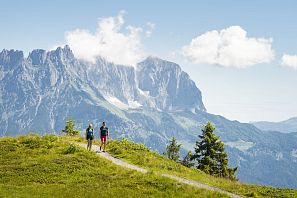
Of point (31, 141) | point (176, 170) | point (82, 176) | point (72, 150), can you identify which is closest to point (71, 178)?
point (82, 176)

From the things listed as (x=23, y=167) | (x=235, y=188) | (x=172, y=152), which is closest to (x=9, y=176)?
(x=23, y=167)

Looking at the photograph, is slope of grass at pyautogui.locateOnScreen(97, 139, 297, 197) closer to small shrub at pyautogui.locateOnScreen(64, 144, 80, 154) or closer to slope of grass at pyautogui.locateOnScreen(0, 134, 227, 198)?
slope of grass at pyautogui.locateOnScreen(0, 134, 227, 198)

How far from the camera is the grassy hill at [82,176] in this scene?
97.7ft

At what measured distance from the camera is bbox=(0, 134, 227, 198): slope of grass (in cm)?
2952

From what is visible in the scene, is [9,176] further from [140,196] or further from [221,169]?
[221,169]

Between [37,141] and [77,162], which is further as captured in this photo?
[37,141]

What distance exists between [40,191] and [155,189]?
28.0ft

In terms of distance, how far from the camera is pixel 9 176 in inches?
1330

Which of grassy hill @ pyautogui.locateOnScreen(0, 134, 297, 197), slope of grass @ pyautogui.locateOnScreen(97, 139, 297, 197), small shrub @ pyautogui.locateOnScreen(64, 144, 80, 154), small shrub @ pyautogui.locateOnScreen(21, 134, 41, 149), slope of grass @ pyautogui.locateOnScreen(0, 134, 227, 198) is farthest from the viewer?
small shrub @ pyautogui.locateOnScreen(21, 134, 41, 149)

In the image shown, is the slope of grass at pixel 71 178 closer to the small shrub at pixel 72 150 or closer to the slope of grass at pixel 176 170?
the small shrub at pixel 72 150

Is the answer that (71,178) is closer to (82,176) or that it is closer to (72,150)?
(82,176)

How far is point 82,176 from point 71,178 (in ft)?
3.31

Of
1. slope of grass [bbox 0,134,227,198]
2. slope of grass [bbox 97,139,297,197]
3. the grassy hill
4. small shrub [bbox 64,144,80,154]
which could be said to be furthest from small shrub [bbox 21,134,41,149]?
slope of grass [bbox 97,139,297,197]

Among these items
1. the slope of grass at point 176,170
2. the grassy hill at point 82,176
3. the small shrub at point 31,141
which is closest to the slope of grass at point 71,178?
the grassy hill at point 82,176
